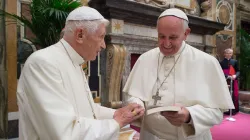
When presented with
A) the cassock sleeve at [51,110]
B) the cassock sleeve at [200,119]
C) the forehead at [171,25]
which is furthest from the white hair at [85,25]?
the cassock sleeve at [200,119]

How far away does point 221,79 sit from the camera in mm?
1769

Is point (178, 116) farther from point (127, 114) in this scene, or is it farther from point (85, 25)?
point (85, 25)

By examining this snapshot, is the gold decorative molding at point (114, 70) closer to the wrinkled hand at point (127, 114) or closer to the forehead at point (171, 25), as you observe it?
the forehead at point (171, 25)

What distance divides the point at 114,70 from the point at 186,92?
2963mm

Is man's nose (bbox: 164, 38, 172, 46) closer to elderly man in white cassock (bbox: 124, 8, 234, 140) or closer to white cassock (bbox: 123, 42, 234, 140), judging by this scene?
elderly man in white cassock (bbox: 124, 8, 234, 140)

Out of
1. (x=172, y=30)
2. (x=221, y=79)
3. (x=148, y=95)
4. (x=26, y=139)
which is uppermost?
(x=172, y=30)

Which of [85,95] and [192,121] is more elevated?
[85,95]

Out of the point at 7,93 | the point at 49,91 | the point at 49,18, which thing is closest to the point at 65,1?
the point at 49,18

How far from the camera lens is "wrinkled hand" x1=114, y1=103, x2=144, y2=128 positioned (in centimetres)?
144

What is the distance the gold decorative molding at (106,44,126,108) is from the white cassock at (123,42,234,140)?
2.60 m

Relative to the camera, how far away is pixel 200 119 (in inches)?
62.7

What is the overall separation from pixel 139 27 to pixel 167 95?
3.60 m

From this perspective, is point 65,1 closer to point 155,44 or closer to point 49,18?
point 49,18

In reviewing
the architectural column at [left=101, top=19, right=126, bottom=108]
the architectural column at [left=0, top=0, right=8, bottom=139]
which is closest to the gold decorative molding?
the architectural column at [left=101, top=19, right=126, bottom=108]
